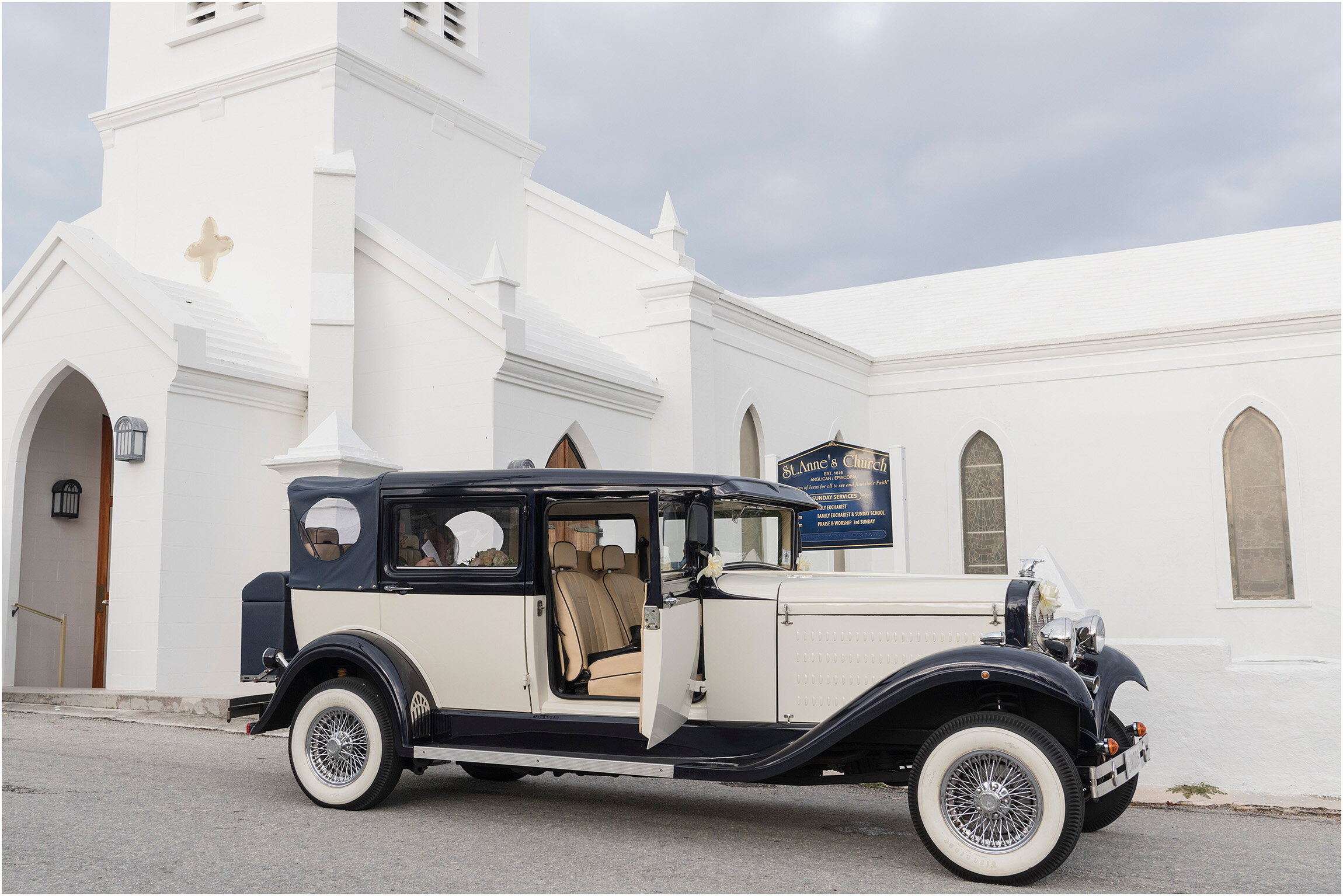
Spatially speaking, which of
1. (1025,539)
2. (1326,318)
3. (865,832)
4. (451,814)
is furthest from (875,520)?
(1326,318)

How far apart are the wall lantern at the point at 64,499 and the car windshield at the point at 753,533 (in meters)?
11.3

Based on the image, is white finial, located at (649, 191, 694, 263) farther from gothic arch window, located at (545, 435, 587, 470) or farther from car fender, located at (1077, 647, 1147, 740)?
car fender, located at (1077, 647, 1147, 740)

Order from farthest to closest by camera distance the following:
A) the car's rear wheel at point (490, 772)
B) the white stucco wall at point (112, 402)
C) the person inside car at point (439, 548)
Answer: the white stucco wall at point (112, 402) → the car's rear wheel at point (490, 772) → the person inside car at point (439, 548)

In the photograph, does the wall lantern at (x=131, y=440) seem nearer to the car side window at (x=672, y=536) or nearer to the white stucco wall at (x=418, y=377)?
the white stucco wall at (x=418, y=377)

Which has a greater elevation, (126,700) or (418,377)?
(418,377)

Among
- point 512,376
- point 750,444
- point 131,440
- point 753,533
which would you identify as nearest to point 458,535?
point 753,533

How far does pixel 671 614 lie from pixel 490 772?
8.65ft

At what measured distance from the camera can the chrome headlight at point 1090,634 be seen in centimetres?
592

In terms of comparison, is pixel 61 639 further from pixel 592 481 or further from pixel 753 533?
pixel 753 533

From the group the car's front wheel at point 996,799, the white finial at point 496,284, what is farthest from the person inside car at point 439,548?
the white finial at point 496,284

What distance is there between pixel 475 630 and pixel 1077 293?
19.5 meters

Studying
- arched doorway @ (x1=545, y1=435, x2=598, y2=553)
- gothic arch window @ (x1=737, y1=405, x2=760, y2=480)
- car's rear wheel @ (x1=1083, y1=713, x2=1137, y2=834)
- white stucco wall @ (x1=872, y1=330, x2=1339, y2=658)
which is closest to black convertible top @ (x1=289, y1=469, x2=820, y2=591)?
arched doorway @ (x1=545, y1=435, x2=598, y2=553)

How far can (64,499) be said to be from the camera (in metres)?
14.5

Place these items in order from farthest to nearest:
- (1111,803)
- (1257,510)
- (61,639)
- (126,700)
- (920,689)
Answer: (1257,510)
(61,639)
(126,700)
(1111,803)
(920,689)
